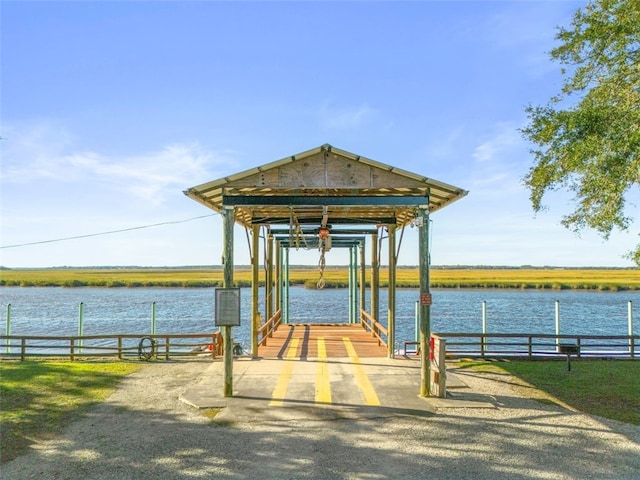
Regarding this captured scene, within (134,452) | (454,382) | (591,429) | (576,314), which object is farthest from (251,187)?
(576,314)

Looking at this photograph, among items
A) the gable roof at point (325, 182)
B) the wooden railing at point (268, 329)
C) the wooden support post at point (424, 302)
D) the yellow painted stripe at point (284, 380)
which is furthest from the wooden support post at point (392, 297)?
the wooden railing at point (268, 329)

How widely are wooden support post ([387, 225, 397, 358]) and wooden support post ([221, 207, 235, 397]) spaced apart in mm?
4810

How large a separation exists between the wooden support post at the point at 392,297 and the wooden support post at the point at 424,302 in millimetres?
3060

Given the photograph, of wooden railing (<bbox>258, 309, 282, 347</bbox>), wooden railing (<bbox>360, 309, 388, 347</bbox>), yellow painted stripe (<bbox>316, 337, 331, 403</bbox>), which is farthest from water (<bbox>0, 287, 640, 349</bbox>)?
yellow painted stripe (<bbox>316, 337, 331, 403</bbox>)

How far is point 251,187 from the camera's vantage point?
871 cm

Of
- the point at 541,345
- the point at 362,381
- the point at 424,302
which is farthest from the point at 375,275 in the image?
the point at 424,302

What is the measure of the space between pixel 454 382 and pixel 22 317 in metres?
34.2

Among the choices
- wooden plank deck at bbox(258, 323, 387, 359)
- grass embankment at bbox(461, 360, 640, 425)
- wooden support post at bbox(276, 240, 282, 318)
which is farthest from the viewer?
wooden support post at bbox(276, 240, 282, 318)

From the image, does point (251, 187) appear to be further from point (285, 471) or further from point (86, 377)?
point (86, 377)

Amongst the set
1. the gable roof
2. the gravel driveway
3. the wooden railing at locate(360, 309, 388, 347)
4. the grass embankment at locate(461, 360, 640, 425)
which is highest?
the gable roof

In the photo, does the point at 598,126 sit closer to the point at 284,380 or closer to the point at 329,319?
the point at 284,380

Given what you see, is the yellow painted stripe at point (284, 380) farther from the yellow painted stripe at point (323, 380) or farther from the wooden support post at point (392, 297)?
the wooden support post at point (392, 297)

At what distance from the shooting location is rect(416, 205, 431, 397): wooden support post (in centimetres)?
845

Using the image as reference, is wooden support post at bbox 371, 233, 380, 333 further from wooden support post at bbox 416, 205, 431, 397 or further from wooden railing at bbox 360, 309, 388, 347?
wooden support post at bbox 416, 205, 431, 397
